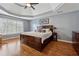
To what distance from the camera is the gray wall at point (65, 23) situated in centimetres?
156

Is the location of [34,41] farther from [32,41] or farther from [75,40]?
[75,40]

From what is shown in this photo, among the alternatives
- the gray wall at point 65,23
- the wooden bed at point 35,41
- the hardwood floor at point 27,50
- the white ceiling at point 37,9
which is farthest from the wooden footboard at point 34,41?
the white ceiling at point 37,9

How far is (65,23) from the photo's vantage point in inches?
64.6

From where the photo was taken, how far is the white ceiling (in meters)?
1.52

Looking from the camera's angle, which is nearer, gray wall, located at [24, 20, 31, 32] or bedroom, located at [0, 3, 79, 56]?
bedroom, located at [0, 3, 79, 56]

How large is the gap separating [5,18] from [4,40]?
49cm

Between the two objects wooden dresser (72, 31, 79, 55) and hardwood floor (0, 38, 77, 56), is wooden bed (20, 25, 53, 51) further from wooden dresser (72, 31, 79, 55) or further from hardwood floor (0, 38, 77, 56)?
wooden dresser (72, 31, 79, 55)

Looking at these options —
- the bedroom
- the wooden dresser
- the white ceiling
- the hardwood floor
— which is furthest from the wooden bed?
the wooden dresser

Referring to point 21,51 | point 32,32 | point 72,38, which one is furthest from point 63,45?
point 21,51

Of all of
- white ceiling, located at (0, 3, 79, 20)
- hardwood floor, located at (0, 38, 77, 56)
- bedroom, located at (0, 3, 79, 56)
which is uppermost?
white ceiling, located at (0, 3, 79, 20)

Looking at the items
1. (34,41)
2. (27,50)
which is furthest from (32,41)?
(27,50)

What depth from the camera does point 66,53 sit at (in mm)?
1546

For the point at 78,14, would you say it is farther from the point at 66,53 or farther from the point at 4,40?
the point at 4,40

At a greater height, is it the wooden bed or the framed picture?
the framed picture
